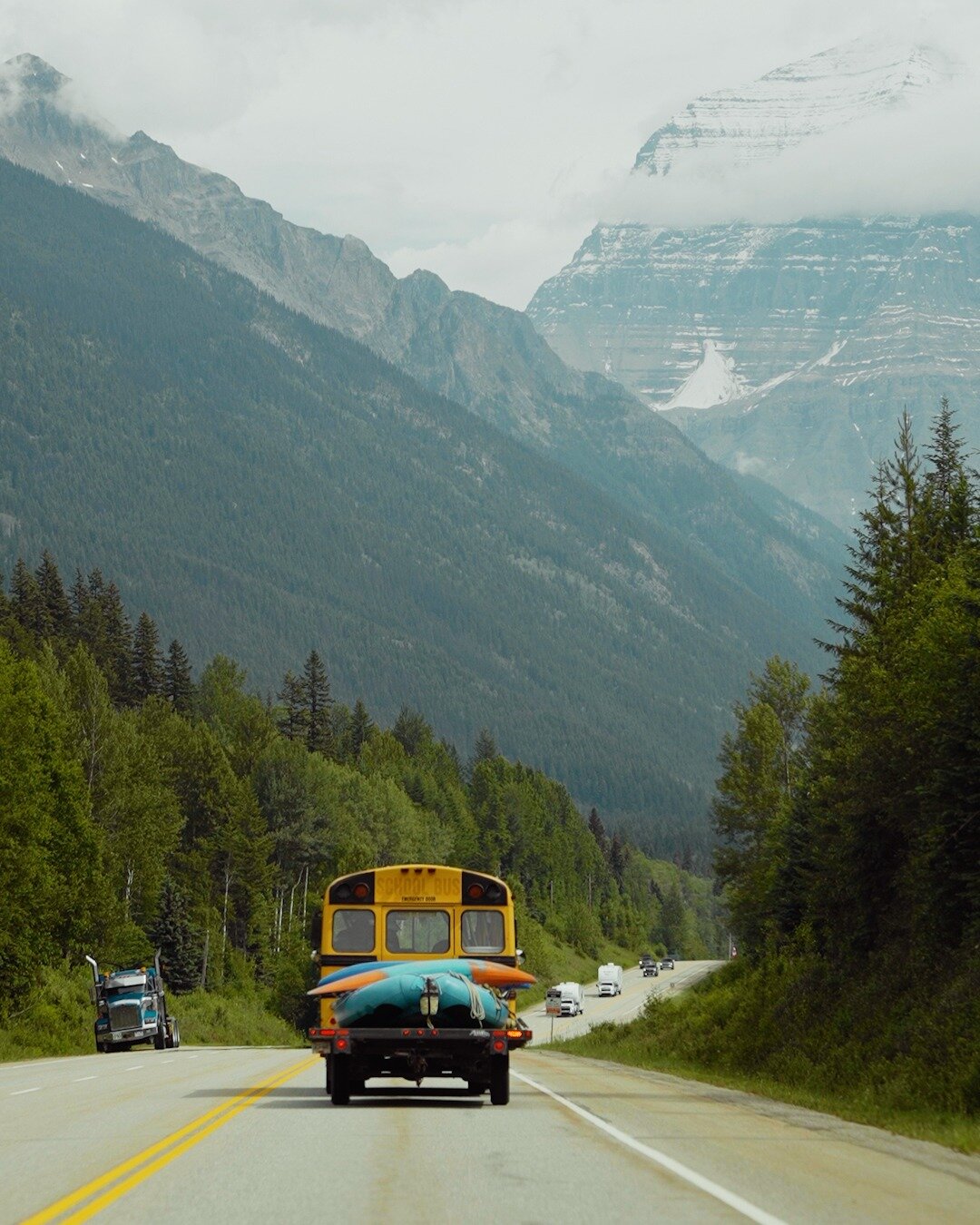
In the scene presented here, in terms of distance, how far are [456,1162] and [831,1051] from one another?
62.7ft

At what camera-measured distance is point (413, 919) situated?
27.2m

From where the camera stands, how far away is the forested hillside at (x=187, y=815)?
60.0 m

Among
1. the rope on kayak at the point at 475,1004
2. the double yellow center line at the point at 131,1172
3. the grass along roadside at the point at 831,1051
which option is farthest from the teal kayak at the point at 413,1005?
the grass along roadside at the point at 831,1051

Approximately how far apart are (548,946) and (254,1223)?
15191cm

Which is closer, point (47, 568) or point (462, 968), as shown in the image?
point (462, 968)

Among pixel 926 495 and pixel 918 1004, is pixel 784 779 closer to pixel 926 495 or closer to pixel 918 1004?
pixel 926 495

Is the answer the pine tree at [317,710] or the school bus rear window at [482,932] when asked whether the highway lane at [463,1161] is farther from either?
the pine tree at [317,710]

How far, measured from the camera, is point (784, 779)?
90.3 metres

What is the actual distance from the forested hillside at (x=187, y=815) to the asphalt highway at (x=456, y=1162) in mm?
34276

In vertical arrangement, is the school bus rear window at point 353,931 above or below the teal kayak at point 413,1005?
above

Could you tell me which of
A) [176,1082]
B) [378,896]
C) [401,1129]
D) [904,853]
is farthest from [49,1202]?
[904,853]

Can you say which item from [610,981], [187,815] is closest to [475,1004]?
[187,815]

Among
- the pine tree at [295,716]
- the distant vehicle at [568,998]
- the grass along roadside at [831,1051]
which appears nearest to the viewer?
the grass along roadside at [831,1051]

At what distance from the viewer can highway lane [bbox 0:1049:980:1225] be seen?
534 inches
